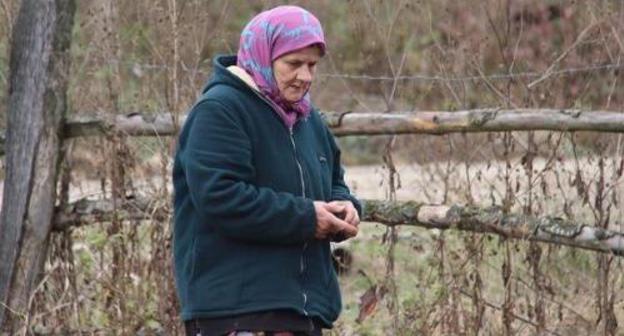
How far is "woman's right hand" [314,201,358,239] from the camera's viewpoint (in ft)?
13.7

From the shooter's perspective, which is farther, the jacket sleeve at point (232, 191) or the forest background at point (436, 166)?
the forest background at point (436, 166)

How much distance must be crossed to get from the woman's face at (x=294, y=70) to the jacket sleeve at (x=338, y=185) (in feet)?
1.34

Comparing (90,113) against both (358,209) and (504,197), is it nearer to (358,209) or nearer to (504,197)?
(504,197)

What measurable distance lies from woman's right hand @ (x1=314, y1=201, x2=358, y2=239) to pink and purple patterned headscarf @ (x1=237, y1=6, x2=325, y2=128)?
305 mm

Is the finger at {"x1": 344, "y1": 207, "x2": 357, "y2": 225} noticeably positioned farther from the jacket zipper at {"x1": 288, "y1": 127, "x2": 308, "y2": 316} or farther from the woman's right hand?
the jacket zipper at {"x1": 288, "y1": 127, "x2": 308, "y2": 316}

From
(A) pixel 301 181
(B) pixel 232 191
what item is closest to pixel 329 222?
(A) pixel 301 181

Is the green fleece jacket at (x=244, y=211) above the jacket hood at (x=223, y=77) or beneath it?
beneath

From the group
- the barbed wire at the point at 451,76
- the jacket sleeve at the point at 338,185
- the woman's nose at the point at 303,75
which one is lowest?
the jacket sleeve at the point at 338,185

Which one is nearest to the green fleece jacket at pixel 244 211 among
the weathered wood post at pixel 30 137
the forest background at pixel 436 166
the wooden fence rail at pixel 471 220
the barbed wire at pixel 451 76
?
the wooden fence rail at pixel 471 220

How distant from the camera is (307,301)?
427cm

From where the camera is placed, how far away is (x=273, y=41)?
13.6ft

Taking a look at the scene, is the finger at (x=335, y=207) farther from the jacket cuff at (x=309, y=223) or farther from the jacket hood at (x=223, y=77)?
the jacket hood at (x=223, y=77)

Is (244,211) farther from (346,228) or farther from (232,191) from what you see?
(346,228)

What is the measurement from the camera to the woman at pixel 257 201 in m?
4.12
